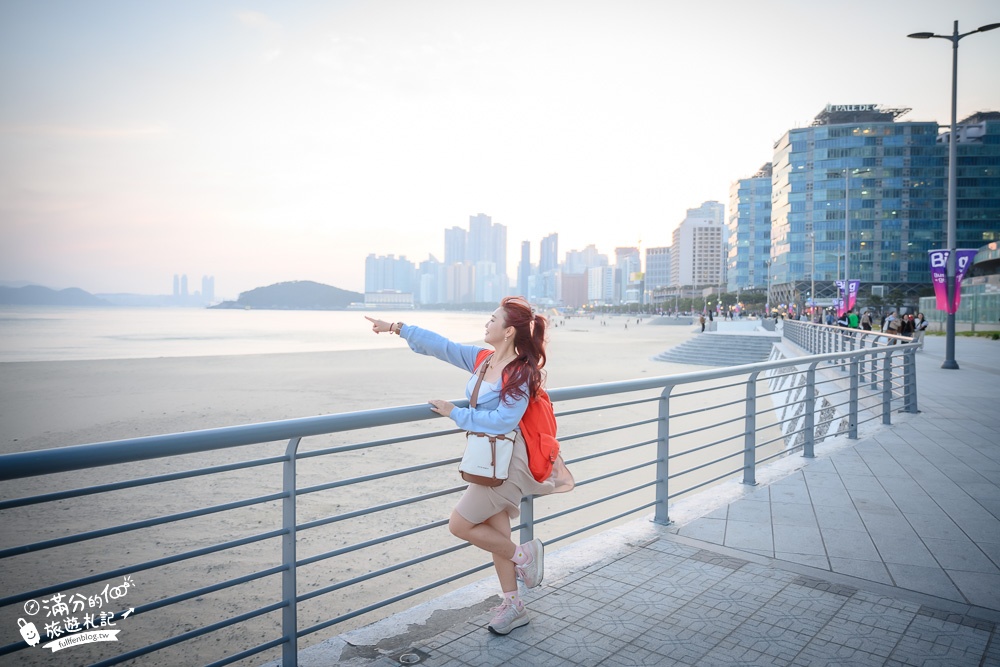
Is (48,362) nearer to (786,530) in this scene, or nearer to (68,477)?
(68,477)

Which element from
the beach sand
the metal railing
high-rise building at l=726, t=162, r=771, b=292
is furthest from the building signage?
the metal railing

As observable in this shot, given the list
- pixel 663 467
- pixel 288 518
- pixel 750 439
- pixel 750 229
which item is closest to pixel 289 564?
pixel 288 518

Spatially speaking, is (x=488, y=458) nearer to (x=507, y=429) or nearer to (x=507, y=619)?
(x=507, y=429)

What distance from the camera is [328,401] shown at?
21.1 metres

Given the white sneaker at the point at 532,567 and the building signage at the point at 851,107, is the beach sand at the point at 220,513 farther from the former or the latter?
the building signage at the point at 851,107

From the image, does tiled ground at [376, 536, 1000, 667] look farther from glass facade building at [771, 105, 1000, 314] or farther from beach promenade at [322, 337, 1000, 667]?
glass facade building at [771, 105, 1000, 314]

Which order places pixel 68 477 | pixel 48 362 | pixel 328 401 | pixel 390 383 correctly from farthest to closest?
pixel 48 362 → pixel 390 383 → pixel 328 401 → pixel 68 477

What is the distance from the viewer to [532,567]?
11.1 ft

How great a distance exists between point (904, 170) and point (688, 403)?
107 meters

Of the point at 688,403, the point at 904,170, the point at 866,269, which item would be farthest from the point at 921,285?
the point at 688,403

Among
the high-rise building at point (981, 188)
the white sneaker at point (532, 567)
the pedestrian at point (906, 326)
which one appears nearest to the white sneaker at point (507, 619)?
the white sneaker at point (532, 567)

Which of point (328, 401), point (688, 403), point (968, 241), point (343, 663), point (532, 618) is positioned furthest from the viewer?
point (968, 241)

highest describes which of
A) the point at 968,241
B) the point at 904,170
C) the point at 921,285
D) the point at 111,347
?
the point at 904,170

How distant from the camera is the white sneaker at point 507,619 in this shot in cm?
326
